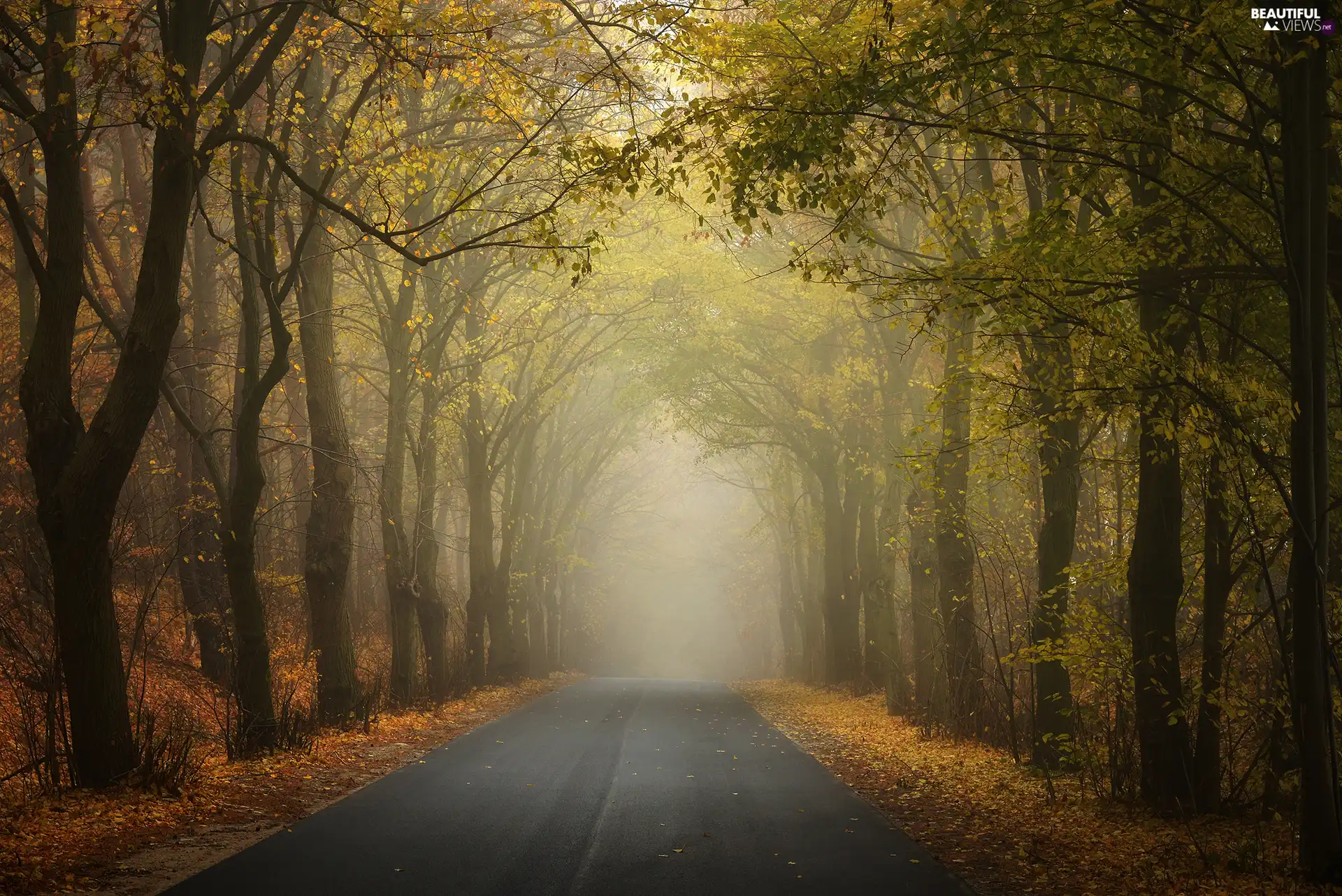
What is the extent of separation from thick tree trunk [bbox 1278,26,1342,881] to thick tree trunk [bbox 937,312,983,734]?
6371mm

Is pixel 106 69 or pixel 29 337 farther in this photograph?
pixel 29 337

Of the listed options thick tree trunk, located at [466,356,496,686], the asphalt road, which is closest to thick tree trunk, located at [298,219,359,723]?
the asphalt road

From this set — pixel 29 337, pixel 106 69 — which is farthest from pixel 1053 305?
pixel 29 337

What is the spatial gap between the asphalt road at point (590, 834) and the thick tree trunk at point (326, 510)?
218cm

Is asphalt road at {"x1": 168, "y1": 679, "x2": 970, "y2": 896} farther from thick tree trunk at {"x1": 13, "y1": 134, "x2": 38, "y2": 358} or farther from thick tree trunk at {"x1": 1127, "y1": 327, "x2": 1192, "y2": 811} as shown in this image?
thick tree trunk at {"x1": 13, "y1": 134, "x2": 38, "y2": 358}

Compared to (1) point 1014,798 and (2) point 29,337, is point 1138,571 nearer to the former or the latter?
(1) point 1014,798

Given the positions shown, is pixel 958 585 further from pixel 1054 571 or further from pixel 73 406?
pixel 73 406

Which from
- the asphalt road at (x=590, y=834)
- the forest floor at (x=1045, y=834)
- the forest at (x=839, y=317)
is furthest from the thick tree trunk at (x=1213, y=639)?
the asphalt road at (x=590, y=834)

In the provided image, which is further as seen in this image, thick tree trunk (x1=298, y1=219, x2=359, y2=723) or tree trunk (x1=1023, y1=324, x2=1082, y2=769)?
thick tree trunk (x1=298, y1=219, x2=359, y2=723)

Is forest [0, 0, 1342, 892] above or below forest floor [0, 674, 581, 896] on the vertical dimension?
above

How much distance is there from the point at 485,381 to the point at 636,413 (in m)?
11.1

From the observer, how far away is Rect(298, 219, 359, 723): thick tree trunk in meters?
14.7

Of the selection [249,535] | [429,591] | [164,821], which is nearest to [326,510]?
[249,535]

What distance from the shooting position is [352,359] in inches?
1303
